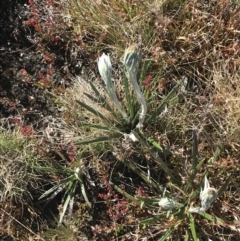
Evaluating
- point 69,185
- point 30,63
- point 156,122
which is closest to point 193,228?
point 156,122

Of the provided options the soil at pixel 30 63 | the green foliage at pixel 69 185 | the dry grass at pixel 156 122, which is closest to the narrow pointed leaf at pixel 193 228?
the dry grass at pixel 156 122

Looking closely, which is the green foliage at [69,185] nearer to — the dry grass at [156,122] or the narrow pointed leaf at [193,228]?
the dry grass at [156,122]

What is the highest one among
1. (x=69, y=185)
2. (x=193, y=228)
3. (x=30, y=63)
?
(x=30, y=63)

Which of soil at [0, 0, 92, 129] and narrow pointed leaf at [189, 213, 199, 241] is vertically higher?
soil at [0, 0, 92, 129]

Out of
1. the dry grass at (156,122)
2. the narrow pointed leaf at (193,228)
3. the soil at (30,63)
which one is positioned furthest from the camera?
the soil at (30,63)

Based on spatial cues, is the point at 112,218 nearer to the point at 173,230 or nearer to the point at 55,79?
the point at 173,230

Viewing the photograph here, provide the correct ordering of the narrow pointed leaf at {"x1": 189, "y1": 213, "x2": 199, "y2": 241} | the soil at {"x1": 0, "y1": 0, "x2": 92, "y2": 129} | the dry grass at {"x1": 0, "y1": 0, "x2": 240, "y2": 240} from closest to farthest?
1. the narrow pointed leaf at {"x1": 189, "y1": 213, "x2": 199, "y2": 241}
2. the dry grass at {"x1": 0, "y1": 0, "x2": 240, "y2": 240}
3. the soil at {"x1": 0, "y1": 0, "x2": 92, "y2": 129}

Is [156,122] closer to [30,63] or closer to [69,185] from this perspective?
[69,185]

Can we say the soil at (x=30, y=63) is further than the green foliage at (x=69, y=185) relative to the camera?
Yes

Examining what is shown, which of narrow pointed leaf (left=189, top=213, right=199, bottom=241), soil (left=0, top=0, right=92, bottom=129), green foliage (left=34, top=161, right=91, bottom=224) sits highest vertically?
soil (left=0, top=0, right=92, bottom=129)

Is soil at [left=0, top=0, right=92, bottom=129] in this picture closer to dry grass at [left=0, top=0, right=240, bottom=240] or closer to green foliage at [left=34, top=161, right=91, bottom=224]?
dry grass at [left=0, top=0, right=240, bottom=240]

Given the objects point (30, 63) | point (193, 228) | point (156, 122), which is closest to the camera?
point (193, 228)

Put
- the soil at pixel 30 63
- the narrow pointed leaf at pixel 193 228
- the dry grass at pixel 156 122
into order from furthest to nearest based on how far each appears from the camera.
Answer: the soil at pixel 30 63 → the dry grass at pixel 156 122 → the narrow pointed leaf at pixel 193 228

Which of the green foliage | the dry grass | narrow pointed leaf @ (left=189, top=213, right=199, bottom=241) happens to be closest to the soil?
the dry grass
